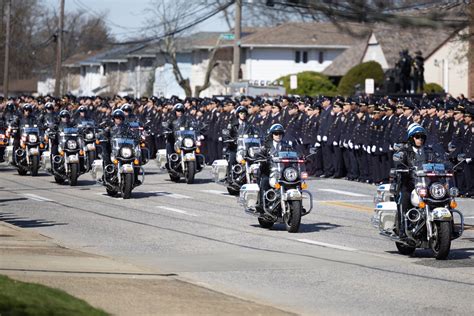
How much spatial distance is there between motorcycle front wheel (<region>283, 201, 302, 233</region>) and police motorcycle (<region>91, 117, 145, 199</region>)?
634cm

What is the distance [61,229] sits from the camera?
19.5m

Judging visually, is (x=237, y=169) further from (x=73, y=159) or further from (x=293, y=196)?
(x=293, y=196)

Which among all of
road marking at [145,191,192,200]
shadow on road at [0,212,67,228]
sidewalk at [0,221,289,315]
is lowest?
sidewalk at [0,221,289,315]

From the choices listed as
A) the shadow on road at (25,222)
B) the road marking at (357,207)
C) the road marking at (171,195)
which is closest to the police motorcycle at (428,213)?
the shadow on road at (25,222)

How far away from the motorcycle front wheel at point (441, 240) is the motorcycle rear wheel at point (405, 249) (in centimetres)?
60

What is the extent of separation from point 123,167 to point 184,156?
14.6ft

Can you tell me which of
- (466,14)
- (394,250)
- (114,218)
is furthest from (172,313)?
(114,218)

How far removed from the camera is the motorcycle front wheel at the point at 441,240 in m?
15.7

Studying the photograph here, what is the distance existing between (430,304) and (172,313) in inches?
114

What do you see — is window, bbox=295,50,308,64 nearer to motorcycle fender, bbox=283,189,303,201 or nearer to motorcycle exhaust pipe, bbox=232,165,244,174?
motorcycle exhaust pipe, bbox=232,165,244,174

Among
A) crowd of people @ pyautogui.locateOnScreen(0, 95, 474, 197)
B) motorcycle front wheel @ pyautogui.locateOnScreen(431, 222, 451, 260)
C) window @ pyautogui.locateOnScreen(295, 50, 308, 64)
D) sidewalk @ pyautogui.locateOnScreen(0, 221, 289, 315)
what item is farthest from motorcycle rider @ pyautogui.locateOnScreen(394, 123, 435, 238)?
window @ pyautogui.locateOnScreen(295, 50, 308, 64)

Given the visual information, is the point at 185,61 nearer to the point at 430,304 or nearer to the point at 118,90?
the point at 118,90

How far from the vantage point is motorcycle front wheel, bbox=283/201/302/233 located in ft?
61.8

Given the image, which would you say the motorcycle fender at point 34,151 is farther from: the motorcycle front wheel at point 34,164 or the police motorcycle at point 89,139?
the police motorcycle at point 89,139
